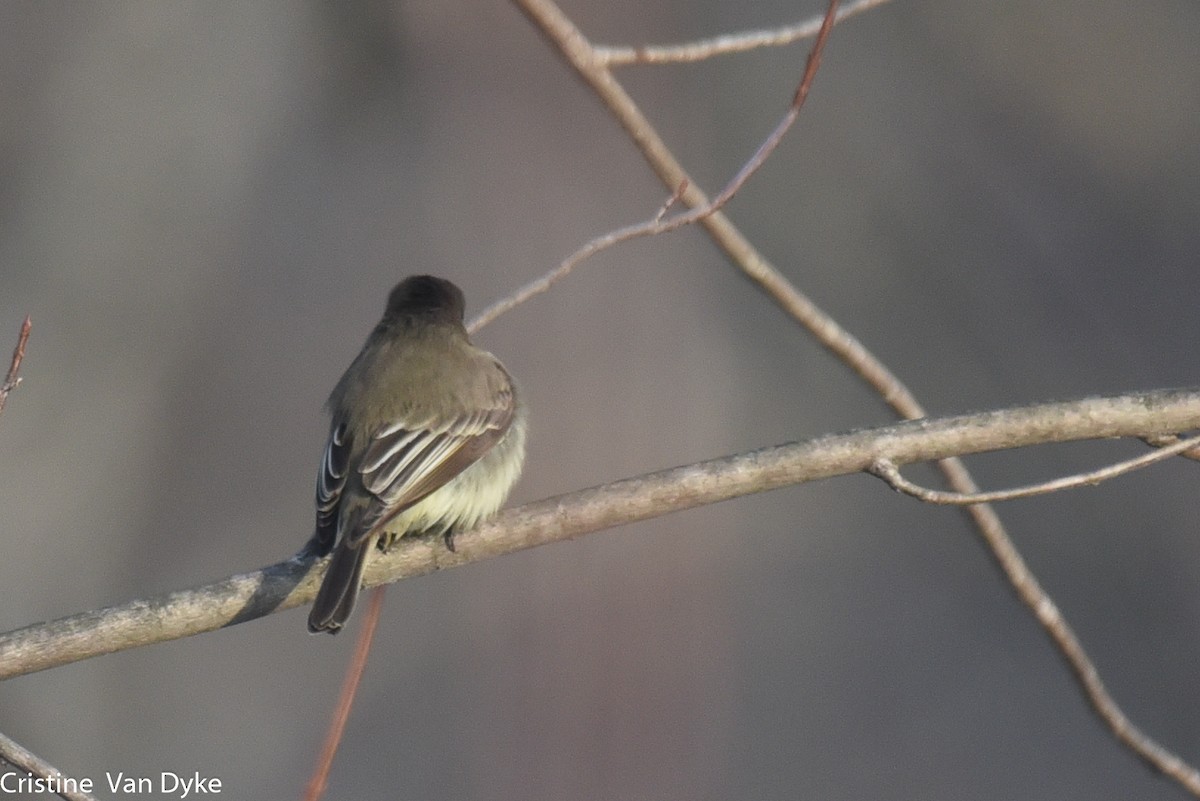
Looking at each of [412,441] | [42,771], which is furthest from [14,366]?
[412,441]

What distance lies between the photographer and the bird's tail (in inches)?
113

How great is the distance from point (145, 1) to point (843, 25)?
13.1ft

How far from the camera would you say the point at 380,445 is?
348 centimetres

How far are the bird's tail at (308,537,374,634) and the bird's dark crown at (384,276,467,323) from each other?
113 centimetres

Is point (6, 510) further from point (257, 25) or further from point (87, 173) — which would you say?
point (257, 25)

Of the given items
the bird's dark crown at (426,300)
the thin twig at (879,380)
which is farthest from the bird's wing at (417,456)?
the thin twig at (879,380)

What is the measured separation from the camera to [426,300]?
13.3 feet

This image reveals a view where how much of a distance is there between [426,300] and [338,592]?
1.34m

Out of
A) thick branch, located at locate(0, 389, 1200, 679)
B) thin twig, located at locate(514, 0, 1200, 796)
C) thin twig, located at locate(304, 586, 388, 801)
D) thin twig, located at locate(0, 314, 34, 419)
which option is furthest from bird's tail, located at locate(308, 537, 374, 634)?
thin twig, located at locate(514, 0, 1200, 796)

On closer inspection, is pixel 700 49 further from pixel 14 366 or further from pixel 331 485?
pixel 331 485

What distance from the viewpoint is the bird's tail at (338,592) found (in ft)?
9.41

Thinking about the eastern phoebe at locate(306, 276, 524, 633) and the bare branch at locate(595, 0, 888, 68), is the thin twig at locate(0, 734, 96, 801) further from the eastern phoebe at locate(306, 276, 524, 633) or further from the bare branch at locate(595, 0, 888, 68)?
the bare branch at locate(595, 0, 888, 68)

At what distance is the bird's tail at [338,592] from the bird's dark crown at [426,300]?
113cm

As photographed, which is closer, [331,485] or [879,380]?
[879,380]
